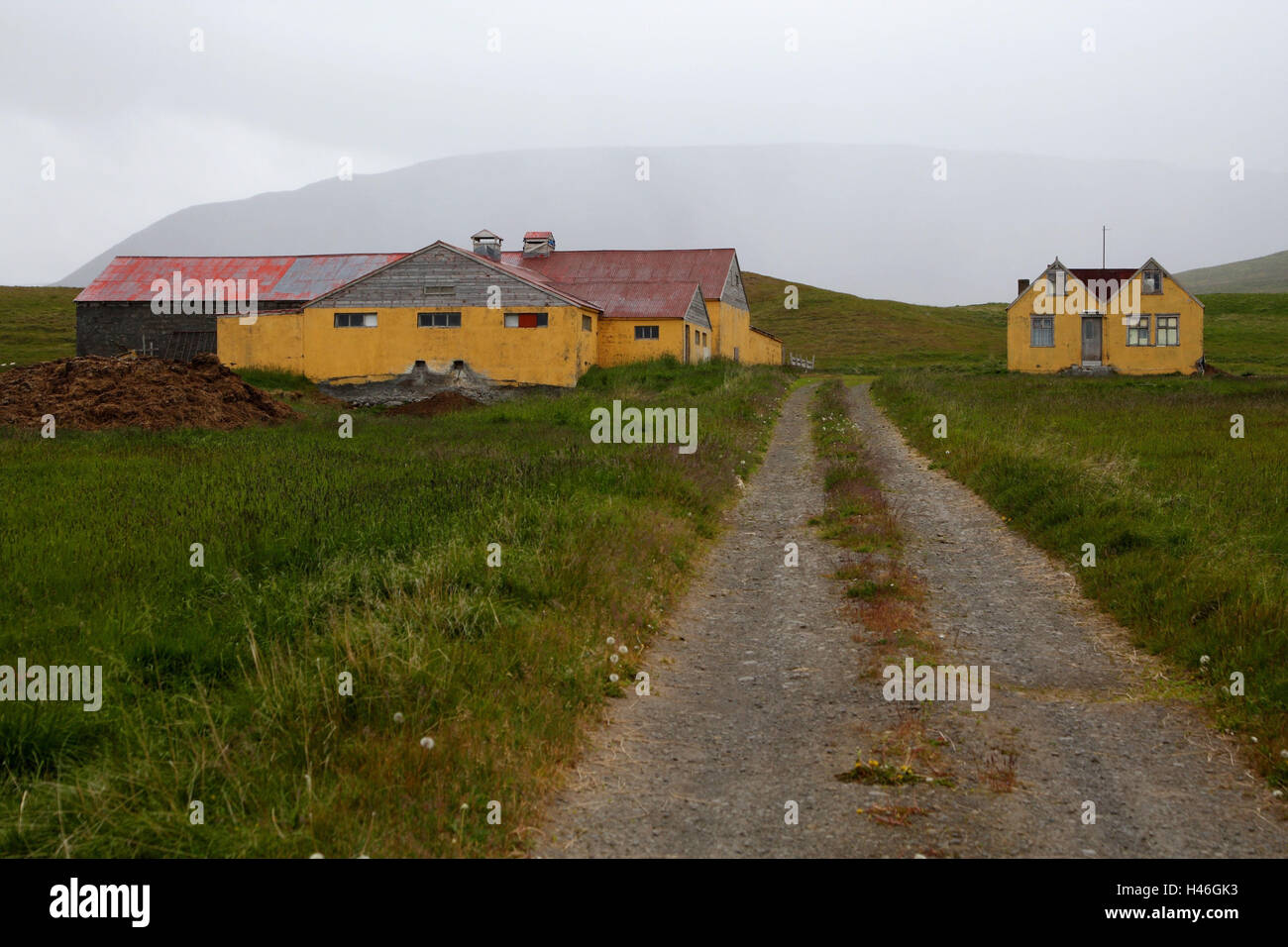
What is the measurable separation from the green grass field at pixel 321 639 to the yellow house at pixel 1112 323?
40306 millimetres

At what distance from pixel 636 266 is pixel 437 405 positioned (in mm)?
17762

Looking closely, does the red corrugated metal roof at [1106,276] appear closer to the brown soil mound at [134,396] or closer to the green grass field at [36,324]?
the brown soil mound at [134,396]

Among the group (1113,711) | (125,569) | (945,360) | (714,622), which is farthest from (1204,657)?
(945,360)

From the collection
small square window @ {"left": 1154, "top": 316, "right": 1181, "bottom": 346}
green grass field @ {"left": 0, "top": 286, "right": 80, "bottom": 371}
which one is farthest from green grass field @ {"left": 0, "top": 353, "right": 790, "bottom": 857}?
green grass field @ {"left": 0, "top": 286, "right": 80, "bottom": 371}

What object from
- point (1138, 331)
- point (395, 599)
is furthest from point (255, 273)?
point (395, 599)

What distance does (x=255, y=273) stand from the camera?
4672 centimetres

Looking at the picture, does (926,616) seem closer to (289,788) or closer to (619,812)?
(619,812)

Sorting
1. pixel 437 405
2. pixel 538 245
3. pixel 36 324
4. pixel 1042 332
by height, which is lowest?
pixel 437 405

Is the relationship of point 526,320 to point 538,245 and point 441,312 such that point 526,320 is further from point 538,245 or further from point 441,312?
point 538,245

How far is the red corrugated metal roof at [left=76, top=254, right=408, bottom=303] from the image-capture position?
4544 cm

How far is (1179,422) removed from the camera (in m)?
24.0

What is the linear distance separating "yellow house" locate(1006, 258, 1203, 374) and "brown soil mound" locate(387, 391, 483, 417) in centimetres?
2949

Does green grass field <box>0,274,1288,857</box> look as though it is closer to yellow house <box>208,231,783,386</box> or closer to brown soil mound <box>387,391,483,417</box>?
brown soil mound <box>387,391,483,417</box>

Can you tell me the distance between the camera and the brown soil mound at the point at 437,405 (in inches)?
1286
